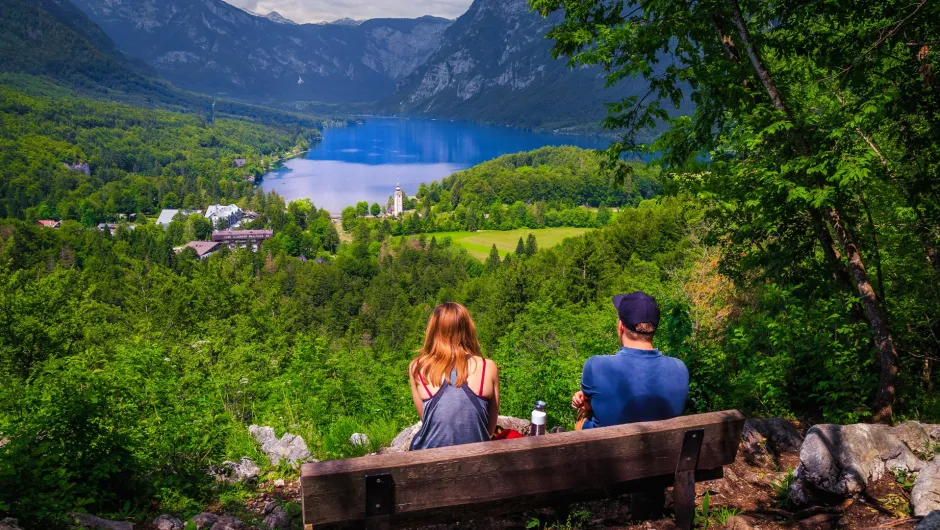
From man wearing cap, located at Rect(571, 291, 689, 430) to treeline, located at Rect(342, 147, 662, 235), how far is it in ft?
317

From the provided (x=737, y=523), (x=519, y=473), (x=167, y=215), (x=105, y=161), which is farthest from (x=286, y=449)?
(x=105, y=161)

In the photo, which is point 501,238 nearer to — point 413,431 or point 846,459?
point 413,431

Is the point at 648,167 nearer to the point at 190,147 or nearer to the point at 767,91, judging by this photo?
the point at 767,91

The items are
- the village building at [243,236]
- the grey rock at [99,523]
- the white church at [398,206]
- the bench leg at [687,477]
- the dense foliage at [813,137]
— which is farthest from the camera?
the white church at [398,206]

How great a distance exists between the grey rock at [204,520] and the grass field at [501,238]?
258 ft

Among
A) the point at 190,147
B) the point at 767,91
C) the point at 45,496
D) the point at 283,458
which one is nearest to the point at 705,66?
the point at 767,91

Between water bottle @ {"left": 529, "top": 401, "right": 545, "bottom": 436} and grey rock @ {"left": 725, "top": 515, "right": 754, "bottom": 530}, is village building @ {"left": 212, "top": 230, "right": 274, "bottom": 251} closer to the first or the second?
water bottle @ {"left": 529, "top": 401, "right": 545, "bottom": 436}

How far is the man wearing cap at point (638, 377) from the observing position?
10.6 ft

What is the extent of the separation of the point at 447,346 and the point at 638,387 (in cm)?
107

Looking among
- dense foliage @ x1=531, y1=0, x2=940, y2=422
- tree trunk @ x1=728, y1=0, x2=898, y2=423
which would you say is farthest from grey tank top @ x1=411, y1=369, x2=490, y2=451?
tree trunk @ x1=728, y1=0, x2=898, y2=423

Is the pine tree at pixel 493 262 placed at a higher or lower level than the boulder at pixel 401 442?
lower

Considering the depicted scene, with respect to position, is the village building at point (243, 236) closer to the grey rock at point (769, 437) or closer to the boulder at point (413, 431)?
the boulder at point (413, 431)

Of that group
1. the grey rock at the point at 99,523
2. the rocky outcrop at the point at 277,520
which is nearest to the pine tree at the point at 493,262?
the rocky outcrop at the point at 277,520

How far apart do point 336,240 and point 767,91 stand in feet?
319
